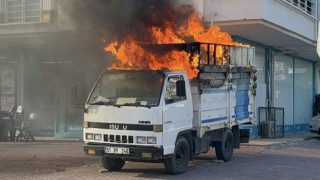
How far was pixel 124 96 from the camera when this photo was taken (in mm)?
9578

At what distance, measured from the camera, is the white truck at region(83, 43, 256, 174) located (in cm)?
917

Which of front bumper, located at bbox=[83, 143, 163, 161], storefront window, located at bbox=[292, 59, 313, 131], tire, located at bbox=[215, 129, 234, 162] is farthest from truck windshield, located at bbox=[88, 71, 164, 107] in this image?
storefront window, located at bbox=[292, 59, 313, 131]

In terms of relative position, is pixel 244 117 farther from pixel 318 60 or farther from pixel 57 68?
pixel 318 60

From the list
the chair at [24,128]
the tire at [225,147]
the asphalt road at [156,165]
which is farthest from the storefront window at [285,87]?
the chair at [24,128]

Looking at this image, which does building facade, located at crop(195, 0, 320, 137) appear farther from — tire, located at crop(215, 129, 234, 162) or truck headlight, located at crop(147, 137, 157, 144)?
truck headlight, located at crop(147, 137, 157, 144)

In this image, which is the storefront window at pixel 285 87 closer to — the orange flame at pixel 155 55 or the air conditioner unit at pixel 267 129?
the air conditioner unit at pixel 267 129

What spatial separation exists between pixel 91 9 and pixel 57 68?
317 inches

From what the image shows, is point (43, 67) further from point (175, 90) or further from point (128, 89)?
point (175, 90)

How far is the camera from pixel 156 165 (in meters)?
11.2

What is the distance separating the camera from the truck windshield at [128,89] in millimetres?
9391

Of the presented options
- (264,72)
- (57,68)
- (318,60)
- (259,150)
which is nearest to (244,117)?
(259,150)

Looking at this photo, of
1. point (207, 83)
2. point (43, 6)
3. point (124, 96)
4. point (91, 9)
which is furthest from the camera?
point (43, 6)

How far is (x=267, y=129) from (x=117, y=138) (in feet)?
31.9

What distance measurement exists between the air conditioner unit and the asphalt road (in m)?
2.35
